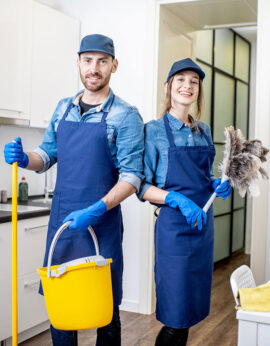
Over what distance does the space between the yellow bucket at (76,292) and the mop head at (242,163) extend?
615 millimetres

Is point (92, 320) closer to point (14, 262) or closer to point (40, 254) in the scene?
point (14, 262)

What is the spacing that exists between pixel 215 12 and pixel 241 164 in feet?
6.40

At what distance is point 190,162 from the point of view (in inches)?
77.5

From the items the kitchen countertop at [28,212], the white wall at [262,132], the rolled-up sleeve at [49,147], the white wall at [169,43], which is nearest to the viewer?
the rolled-up sleeve at [49,147]

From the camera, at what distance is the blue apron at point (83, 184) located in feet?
6.22

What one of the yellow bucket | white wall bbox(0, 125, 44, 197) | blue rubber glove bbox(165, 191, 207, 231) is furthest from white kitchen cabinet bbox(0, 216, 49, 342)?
blue rubber glove bbox(165, 191, 207, 231)

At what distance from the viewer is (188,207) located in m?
1.86

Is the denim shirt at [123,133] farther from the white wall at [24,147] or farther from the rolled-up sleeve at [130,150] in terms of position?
the white wall at [24,147]

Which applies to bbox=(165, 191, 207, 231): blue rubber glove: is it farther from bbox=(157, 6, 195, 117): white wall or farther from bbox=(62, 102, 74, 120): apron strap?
bbox=(157, 6, 195, 117): white wall

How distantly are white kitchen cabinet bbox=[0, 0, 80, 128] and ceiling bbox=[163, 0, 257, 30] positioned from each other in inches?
30.9

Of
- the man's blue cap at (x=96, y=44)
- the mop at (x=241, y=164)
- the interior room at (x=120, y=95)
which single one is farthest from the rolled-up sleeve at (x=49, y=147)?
the mop at (x=241, y=164)

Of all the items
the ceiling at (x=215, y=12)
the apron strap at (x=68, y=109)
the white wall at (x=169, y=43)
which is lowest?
the apron strap at (x=68, y=109)

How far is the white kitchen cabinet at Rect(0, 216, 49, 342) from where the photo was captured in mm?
2590

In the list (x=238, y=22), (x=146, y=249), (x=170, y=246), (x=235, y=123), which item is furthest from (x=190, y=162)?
(x=235, y=123)
